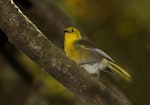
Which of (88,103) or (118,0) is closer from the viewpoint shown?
(88,103)

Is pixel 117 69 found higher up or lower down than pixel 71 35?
lower down

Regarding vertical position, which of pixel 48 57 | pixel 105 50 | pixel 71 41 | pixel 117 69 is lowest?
pixel 48 57

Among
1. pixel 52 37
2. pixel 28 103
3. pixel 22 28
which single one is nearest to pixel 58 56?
pixel 22 28

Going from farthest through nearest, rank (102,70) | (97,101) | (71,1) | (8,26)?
(71,1)
(102,70)
(97,101)
(8,26)

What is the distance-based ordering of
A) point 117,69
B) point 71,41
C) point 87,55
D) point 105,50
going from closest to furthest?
point 117,69
point 87,55
point 71,41
point 105,50

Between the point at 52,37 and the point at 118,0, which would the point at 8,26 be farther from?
the point at 118,0

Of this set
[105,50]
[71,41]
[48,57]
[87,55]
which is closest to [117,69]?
[87,55]

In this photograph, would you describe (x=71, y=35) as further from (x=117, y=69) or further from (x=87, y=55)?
(x=117, y=69)
